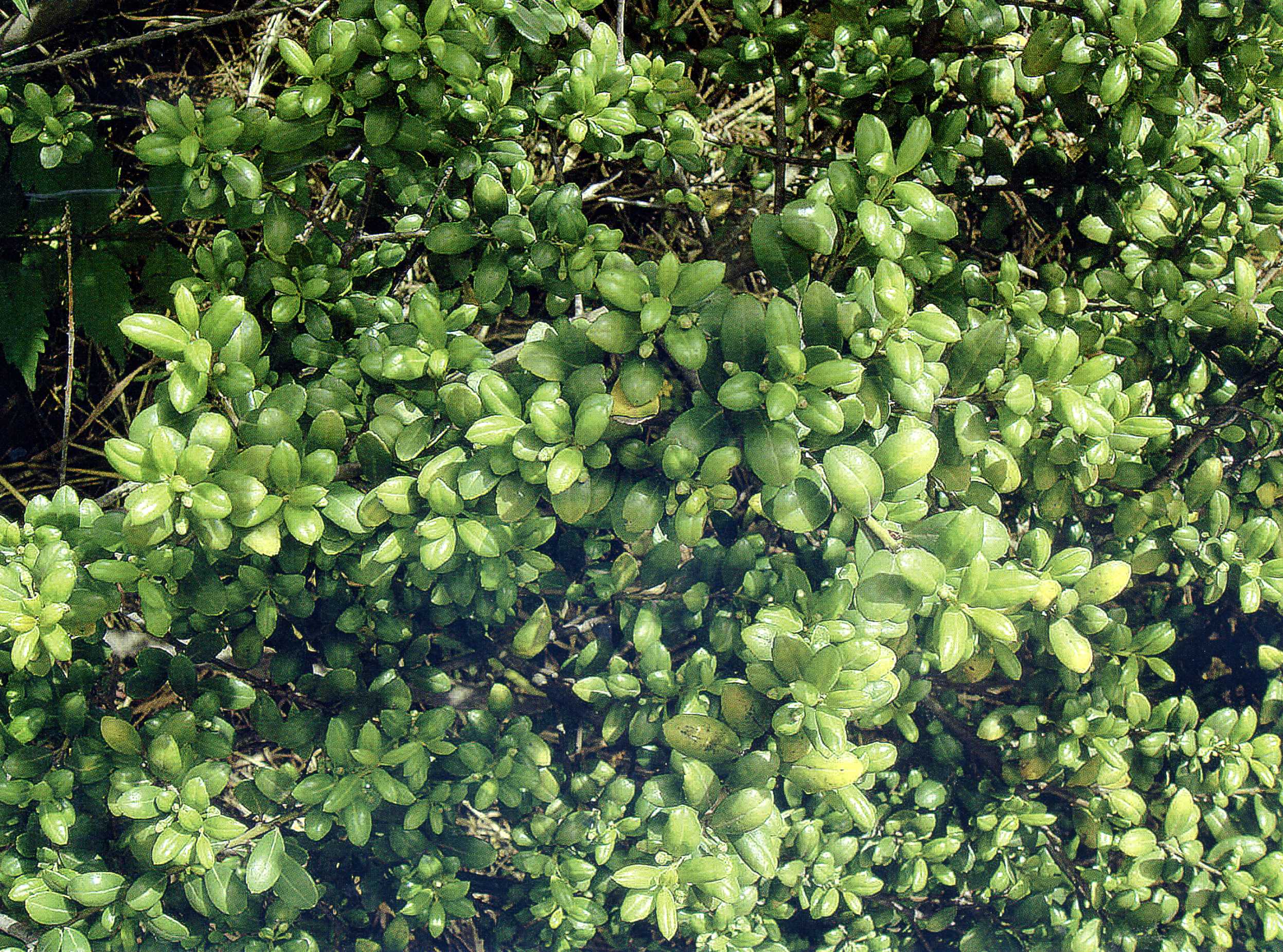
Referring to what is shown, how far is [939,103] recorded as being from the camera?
5.16ft

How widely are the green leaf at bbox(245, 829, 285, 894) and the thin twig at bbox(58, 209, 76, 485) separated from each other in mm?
1359

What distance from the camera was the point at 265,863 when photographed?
129 cm

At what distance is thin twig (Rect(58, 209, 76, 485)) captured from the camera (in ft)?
7.23

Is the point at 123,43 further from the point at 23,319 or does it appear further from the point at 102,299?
the point at 23,319

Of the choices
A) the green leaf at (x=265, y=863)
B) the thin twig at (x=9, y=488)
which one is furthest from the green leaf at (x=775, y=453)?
the thin twig at (x=9, y=488)

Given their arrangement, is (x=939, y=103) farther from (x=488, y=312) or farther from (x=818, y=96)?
(x=488, y=312)

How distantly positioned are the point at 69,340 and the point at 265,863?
1.79 m

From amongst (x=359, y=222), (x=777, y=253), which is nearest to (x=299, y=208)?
(x=359, y=222)

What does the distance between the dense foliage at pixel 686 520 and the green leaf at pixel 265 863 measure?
0.01 meters

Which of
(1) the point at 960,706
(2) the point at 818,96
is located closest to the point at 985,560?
(1) the point at 960,706

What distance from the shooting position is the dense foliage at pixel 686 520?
114cm

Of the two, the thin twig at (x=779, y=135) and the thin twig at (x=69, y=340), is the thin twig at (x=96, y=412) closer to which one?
the thin twig at (x=69, y=340)

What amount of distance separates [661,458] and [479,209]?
1.69ft

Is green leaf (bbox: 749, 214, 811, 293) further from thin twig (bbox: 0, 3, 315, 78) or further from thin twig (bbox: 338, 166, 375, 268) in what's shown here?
thin twig (bbox: 0, 3, 315, 78)
